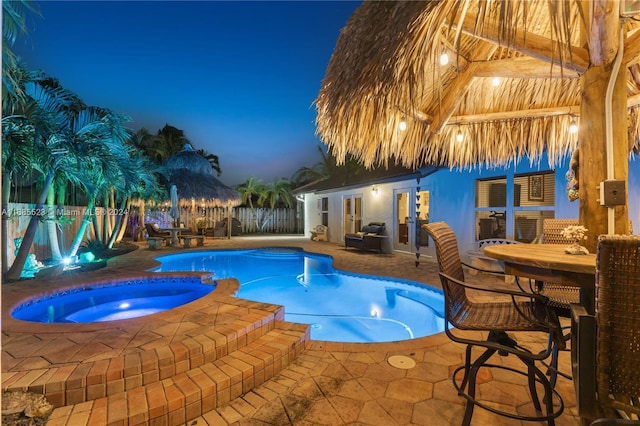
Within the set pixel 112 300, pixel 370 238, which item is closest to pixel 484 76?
pixel 112 300

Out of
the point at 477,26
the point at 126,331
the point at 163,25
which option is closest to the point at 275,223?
the point at 163,25

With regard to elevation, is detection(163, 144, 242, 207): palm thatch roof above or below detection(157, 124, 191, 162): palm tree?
below

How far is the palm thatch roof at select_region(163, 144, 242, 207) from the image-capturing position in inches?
580

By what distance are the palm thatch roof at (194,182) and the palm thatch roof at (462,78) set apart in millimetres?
12290

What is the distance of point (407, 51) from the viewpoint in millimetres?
2482

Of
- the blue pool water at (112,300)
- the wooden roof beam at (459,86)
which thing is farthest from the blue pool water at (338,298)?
the wooden roof beam at (459,86)

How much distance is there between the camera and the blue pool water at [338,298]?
5.06m

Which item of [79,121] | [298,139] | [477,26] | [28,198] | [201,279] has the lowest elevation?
[201,279]

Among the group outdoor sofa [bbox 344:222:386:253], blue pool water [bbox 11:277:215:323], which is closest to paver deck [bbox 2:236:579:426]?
blue pool water [bbox 11:277:215:323]

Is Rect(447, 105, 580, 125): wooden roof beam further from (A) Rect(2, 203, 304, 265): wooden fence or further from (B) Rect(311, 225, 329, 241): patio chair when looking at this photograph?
(B) Rect(311, 225, 329, 241): patio chair

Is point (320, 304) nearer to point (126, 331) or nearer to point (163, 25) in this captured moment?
point (126, 331)

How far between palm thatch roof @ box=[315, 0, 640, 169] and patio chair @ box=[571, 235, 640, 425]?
147 cm

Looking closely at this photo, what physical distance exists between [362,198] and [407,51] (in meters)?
10.7

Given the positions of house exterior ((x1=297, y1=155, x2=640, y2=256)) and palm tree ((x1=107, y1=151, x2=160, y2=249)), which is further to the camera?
palm tree ((x1=107, y1=151, x2=160, y2=249))
